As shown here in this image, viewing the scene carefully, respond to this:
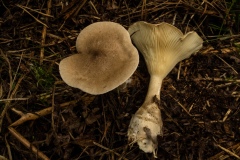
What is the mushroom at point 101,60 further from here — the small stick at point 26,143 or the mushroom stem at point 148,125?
the small stick at point 26,143

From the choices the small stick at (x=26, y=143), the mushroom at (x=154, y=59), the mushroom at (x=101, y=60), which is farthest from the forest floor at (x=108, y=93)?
the mushroom at (x=101, y=60)

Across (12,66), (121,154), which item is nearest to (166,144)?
(121,154)

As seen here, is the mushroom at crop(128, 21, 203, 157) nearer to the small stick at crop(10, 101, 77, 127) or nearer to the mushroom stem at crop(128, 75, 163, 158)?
the mushroom stem at crop(128, 75, 163, 158)

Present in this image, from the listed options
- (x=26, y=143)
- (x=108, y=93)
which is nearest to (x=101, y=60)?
Result: (x=108, y=93)

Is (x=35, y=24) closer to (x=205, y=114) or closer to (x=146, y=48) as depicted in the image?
(x=146, y=48)

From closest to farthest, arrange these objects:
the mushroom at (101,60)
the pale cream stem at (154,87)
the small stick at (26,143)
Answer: the mushroom at (101,60) → the small stick at (26,143) → the pale cream stem at (154,87)

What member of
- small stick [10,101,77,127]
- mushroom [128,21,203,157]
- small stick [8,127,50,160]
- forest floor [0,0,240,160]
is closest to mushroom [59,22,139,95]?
mushroom [128,21,203,157]

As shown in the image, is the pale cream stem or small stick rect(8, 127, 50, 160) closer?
small stick rect(8, 127, 50, 160)

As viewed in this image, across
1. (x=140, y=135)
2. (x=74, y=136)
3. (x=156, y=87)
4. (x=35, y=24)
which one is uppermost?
(x=35, y=24)
